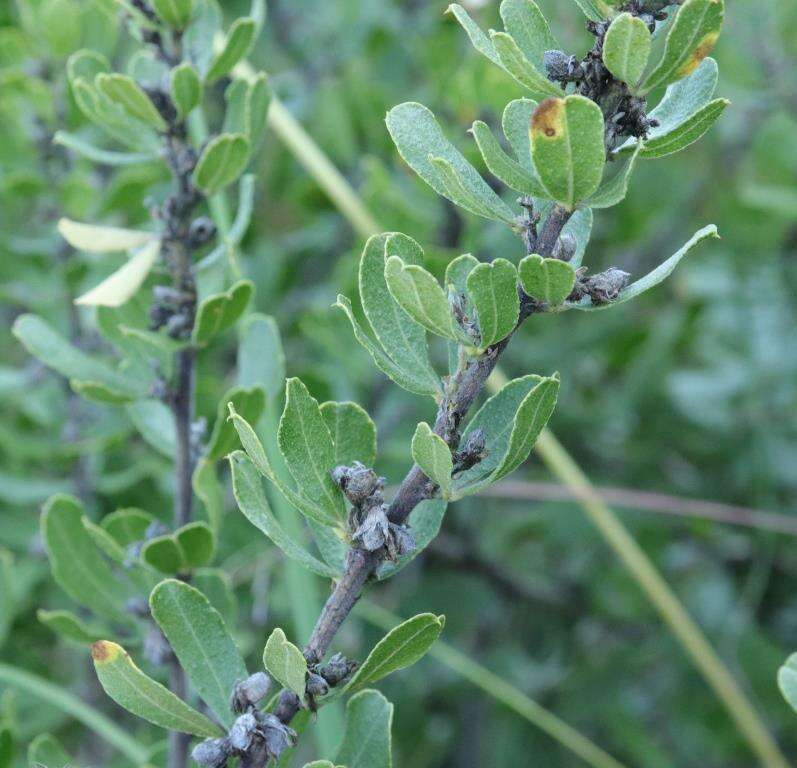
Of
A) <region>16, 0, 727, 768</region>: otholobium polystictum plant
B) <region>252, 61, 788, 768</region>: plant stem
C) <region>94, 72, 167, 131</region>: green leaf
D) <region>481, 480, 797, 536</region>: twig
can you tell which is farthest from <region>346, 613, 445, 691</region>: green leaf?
<region>481, 480, 797, 536</region>: twig

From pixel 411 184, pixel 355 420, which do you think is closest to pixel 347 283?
pixel 411 184

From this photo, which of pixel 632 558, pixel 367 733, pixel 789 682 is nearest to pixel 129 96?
pixel 367 733

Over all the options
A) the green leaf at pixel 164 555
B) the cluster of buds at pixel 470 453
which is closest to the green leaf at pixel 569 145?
the cluster of buds at pixel 470 453

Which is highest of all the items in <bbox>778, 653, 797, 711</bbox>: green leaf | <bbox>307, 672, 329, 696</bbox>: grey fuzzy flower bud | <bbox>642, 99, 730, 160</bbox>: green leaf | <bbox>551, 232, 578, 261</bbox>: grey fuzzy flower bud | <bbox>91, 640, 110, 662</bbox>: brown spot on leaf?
<bbox>642, 99, 730, 160</bbox>: green leaf

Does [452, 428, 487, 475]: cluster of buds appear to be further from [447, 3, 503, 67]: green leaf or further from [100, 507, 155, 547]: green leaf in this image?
[100, 507, 155, 547]: green leaf

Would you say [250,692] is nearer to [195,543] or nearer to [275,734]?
[275,734]

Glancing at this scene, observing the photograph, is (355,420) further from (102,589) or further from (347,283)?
(347,283)
